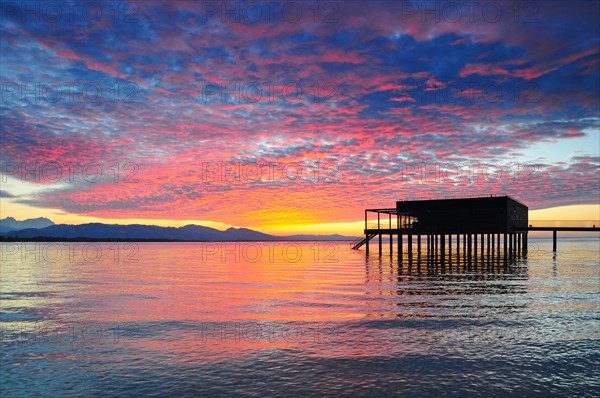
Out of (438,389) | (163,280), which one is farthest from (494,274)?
(438,389)

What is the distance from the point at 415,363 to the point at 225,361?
5.68 meters

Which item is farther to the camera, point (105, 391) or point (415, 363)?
point (415, 363)

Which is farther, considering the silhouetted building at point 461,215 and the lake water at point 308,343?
the silhouetted building at point 461,215

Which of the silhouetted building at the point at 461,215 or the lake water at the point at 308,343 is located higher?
the silhouetted building at the point at 461,215

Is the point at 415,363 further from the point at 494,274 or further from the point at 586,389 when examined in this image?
the point at 494,274

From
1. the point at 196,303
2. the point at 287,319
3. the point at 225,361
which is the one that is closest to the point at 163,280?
the point at 196,303

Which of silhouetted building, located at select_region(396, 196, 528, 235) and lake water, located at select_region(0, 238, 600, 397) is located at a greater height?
silhouetted building, located at select_region(396, 196, 528, 235)

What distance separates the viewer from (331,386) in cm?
1127

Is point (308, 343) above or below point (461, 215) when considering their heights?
below

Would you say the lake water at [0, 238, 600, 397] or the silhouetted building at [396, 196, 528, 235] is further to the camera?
the silhouetted building at [396, 196, 528, 235]

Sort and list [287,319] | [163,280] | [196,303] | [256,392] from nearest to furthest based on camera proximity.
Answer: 1. [256,392]
2. [287,319]
3. [196,303]
4. [163,280]

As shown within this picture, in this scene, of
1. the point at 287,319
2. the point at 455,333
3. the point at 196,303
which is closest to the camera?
the point at 455,333

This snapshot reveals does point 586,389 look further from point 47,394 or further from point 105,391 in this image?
point 47,394

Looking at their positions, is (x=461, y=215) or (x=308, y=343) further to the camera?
(x=461, y=215)
